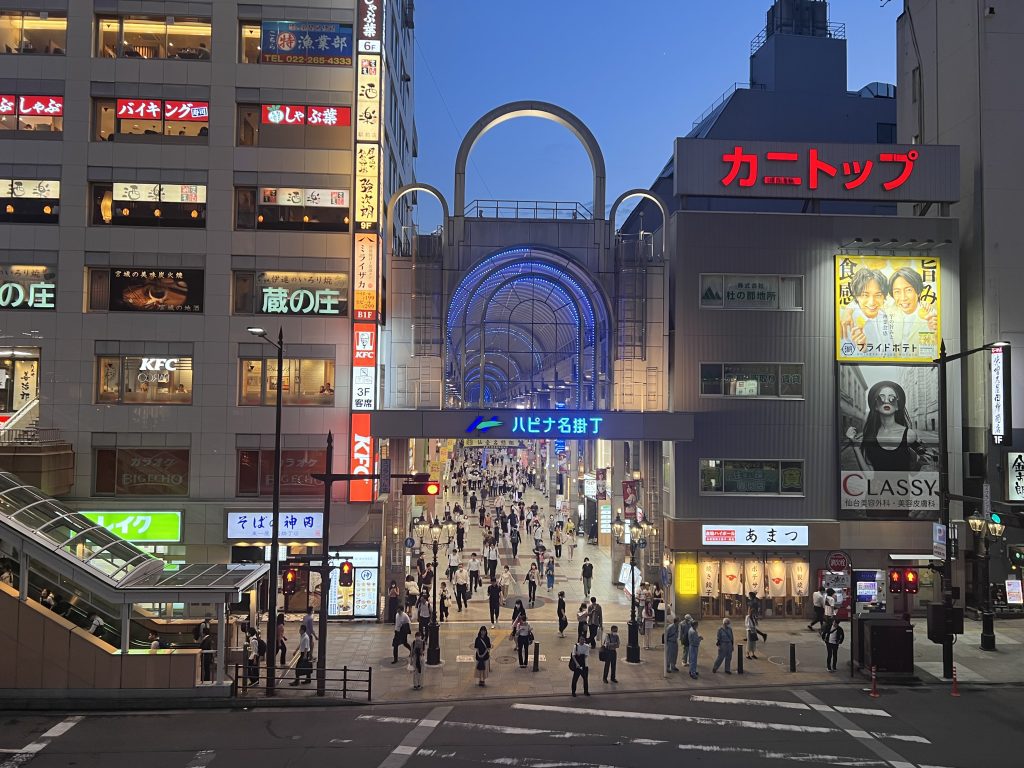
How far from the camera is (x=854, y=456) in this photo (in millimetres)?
28250

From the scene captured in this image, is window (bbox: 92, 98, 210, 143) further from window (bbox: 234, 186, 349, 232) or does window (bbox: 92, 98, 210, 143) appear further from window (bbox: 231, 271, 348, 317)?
window (bbox: 231, 271, 348, 317)

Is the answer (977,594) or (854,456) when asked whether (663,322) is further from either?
(977,594)

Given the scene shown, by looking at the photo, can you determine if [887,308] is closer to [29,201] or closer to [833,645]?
[833,645]

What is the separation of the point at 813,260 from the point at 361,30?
59.1 feet

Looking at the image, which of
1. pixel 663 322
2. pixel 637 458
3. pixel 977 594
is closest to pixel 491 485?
pixel 637 458

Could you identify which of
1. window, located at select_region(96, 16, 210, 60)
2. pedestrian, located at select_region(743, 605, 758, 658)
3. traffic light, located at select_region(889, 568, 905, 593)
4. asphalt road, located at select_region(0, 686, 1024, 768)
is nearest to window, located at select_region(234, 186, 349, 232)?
window, located at select_region(96, 16, 210, 60)

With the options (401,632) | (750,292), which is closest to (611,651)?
(401,632)

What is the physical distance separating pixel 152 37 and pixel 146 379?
12.1 metres

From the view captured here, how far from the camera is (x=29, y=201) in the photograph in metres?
27.2

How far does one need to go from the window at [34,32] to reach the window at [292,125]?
669cm

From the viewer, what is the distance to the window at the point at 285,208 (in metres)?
27.8

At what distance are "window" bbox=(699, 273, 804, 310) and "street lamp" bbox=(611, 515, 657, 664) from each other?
27.0 feet

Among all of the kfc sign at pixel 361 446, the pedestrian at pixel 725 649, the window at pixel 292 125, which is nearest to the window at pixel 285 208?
the window at pixel 292 125

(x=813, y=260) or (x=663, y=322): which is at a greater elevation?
(x=813, y=260)
